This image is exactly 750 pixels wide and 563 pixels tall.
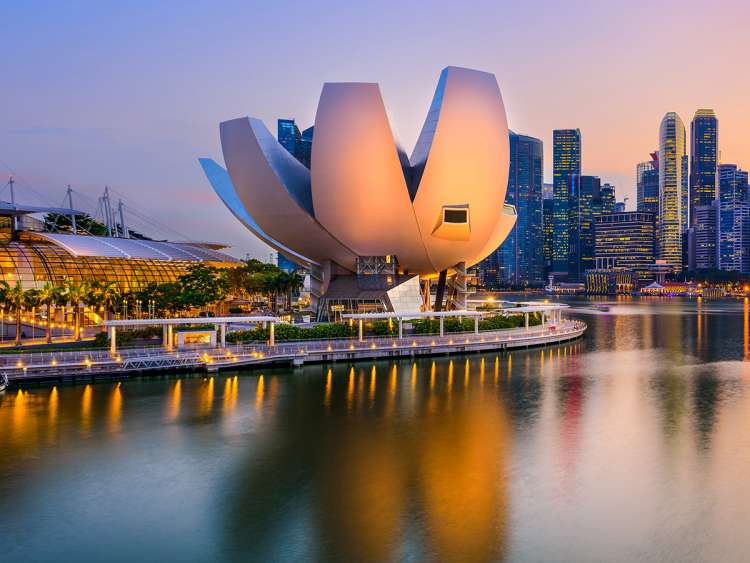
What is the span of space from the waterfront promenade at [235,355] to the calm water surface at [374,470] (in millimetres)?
A: 1693

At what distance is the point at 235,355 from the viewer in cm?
4000

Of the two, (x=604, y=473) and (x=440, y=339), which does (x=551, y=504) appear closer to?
(x=604, y=473)

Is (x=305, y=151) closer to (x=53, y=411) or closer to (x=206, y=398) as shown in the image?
(x=206, y=398)

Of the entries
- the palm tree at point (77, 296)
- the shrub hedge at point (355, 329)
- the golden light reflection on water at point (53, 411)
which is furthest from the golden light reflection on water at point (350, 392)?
the palm tree at point (77, 296)

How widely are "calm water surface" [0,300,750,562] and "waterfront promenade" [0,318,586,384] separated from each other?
1.69m

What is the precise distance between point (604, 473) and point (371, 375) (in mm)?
19558

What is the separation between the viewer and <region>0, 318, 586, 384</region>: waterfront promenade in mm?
35250

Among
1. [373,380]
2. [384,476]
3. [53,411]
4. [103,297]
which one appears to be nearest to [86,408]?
[53,411]

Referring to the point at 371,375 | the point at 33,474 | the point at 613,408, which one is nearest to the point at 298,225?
the point at 371,375

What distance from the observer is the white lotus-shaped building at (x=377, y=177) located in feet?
162

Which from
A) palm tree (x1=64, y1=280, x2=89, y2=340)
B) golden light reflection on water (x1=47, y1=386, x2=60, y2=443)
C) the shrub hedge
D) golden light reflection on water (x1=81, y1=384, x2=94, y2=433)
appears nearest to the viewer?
golden light reflection on water (x1=47, y1=386, x2=60, y2=443)

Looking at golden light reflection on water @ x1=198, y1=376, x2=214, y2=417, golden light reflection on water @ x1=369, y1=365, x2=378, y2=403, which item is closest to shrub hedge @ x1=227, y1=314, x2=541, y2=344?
golden light reflection on water @ x1=369, y1=365, x2=378, y2=403

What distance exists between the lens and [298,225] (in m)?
57.0

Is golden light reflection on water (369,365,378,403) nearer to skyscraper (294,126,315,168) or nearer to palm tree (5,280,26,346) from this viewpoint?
skyscraper (294,126,315,168)
